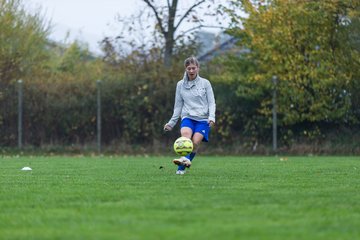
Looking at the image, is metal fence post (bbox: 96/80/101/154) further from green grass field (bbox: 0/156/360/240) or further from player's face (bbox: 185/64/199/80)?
green grass field (bbox: 0/156/360/240)

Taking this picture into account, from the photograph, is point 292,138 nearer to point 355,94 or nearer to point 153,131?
point 355,94

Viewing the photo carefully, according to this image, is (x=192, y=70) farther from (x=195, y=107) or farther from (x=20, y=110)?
(x=20, y=110)

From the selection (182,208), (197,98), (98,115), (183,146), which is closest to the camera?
(182,208)

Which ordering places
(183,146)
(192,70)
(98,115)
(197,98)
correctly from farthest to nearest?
(98,115) < (197,98) < (192,70) < (183,146)

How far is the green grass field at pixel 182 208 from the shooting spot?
18.9ft

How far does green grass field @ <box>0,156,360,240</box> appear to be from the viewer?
18.9ft

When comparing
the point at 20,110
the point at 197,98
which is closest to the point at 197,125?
the point at 197,98

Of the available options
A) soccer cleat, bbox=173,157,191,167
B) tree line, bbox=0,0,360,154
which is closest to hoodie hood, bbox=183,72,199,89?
soccer cleat, bbox=173,157,191,167

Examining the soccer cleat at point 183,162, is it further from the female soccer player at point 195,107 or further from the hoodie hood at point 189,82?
Answer: the hoodie hood at point 189,82

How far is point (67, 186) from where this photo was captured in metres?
9.90

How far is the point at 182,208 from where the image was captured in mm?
7117

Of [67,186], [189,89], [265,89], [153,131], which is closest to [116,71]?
[153,131]

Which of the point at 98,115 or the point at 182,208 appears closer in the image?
the point at 182,208

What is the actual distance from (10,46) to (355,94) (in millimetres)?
12104
